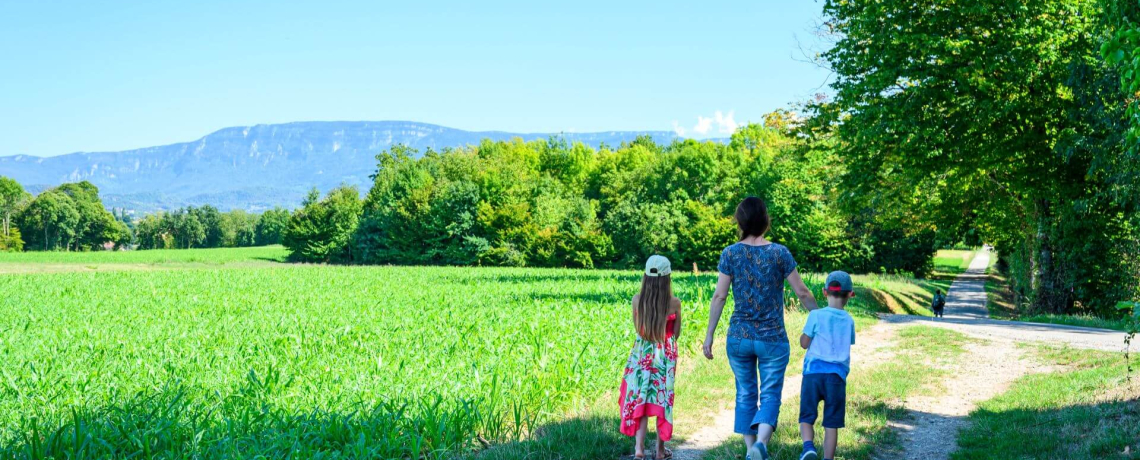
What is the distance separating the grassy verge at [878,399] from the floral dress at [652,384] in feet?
1.92

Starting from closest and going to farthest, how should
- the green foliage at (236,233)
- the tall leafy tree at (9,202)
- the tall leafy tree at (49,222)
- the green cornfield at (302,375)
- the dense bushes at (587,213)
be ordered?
the green cornfield at (302,375) < the dense bushes at (587,213) < the tall leafy tree at (9,202) < the tall leafy tree at (49,222) < the green foliage at (236,233)

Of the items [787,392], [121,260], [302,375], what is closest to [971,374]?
[787,392]

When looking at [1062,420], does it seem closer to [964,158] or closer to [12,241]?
[964,158]

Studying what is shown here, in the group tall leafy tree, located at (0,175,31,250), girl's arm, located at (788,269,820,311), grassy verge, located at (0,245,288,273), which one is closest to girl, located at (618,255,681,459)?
girl's arm, located at (788,269,820,311)

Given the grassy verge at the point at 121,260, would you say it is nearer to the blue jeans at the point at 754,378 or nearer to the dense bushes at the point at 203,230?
the dense bushes at the point at 203,230

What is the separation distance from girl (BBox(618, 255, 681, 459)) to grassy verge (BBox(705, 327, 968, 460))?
1.99 ft

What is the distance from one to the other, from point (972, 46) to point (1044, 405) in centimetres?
1390

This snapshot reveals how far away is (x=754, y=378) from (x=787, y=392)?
3740 millimetres

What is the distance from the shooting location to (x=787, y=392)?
9.56 m

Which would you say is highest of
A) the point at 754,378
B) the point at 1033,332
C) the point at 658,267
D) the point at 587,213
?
the point at 587,213

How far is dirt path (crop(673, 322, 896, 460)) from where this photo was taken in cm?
703

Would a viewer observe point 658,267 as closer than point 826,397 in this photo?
No

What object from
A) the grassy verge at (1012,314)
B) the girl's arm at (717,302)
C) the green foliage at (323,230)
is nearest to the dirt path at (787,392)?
the girl's arm at (717,302)

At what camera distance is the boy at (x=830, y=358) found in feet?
19.0
